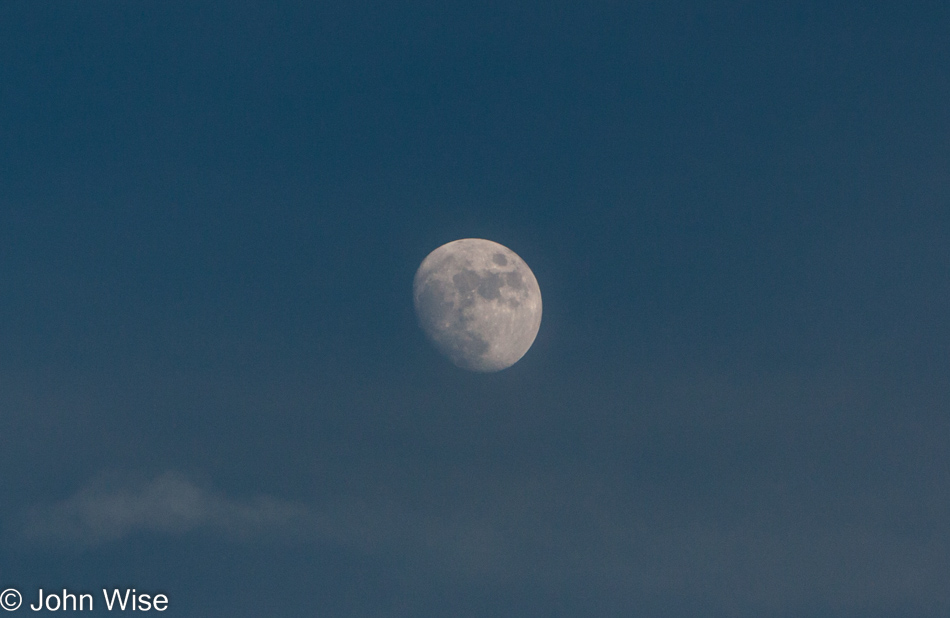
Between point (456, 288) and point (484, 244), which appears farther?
point (484, 244)

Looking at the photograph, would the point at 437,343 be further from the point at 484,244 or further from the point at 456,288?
the point at 484,244

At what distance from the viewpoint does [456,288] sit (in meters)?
98.9

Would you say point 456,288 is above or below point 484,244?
below

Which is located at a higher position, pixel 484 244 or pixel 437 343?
pixel 484 244

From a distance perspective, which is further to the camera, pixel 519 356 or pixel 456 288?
pixel 519 356

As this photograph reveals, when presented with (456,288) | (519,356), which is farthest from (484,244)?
(519,356)

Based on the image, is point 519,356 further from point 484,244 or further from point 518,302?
point 484,244

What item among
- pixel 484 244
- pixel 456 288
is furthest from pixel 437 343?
pixel 484 244

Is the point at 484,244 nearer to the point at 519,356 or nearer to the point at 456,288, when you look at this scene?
the point at 456,288

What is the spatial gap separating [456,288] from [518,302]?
945 cm

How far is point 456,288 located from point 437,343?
29.1 feet

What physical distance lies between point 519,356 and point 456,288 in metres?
15.9

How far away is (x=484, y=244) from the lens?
347ft

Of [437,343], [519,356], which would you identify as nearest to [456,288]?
[437,343]
